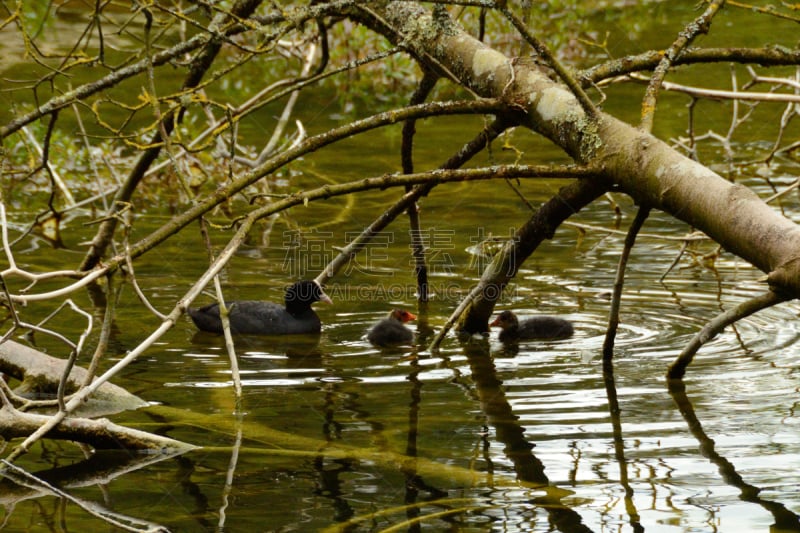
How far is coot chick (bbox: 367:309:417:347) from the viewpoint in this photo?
26.9 feet

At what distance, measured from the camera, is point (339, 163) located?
1459 centimetres

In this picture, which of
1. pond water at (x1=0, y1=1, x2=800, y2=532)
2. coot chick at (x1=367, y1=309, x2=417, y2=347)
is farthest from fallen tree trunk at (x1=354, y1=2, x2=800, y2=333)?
pond water at (x1=0, y1=1, x2=800, y2=532)

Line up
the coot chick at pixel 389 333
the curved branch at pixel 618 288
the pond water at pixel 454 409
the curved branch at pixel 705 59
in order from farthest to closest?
1. the coot chick at pixel 389 333
2. the curved branch at pixel 618 288
3. the curved branch at pixel 705 59
4. the pond water at pixel 454 409

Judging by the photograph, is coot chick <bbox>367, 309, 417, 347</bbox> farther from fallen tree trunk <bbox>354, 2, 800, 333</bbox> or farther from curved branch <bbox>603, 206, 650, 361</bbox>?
curved branch <bbox>603, 206, 650, 361</bbox>

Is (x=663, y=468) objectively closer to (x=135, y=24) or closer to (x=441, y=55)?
(x=441, y=55)

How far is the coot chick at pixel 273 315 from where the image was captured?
886 centimetres

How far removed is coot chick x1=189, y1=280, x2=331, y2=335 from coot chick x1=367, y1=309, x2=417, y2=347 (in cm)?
68

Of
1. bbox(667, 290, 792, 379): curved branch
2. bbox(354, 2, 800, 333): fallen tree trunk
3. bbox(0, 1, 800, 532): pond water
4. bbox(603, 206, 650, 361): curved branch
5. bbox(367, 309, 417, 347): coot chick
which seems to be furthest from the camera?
bbox(367, 309, 417, 347): coot chick

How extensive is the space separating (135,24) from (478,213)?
12376 mm

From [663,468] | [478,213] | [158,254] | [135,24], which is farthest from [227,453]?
[135,24]

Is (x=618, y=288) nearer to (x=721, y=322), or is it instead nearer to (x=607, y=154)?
(x=721, y=322)

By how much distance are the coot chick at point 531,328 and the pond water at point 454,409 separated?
10cm

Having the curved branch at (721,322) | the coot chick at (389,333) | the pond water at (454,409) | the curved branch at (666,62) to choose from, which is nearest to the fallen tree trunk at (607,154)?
the curved branch at (666,62)

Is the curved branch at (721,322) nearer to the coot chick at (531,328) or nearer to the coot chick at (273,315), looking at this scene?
the coot chick at (531,328)
